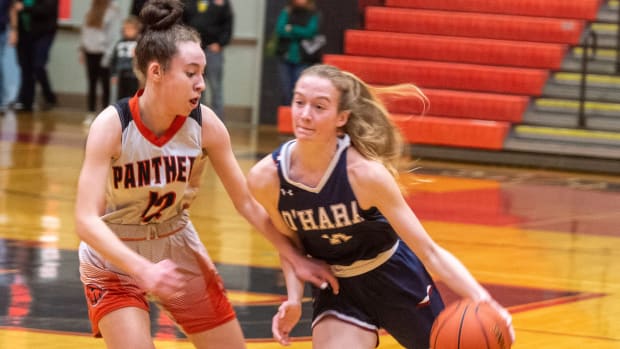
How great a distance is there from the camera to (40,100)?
20.3 metres

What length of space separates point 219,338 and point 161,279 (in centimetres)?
62

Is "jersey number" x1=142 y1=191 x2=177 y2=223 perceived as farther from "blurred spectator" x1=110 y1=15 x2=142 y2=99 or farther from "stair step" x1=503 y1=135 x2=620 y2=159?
"blurred spectator" x1=110 y1=15 x2=142 y2=99

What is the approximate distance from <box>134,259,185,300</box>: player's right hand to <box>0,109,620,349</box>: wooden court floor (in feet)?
4.23

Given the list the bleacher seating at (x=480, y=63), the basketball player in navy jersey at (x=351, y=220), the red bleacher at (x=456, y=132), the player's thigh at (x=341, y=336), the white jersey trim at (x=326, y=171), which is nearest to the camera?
the basketball player in navy jersey at (x=351, y=220)

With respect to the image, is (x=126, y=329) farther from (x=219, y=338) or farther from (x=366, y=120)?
(x=366, y=120)

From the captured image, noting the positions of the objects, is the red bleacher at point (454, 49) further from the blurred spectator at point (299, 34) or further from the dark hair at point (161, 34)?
the dark hair at point (161, 34)

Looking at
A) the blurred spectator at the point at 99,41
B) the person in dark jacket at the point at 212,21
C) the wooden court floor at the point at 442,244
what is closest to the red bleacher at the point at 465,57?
the wooden court floor at the point at 442,244

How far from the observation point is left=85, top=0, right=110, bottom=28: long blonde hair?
17219mm

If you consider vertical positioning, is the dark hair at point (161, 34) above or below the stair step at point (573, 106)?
above

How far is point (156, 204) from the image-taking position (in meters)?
4.32

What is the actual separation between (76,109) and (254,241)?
12334mm

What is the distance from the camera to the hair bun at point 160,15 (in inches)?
166

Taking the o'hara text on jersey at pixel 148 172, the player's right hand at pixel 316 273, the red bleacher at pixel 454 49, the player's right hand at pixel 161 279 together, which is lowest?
the red bleacher at pixel 454 49

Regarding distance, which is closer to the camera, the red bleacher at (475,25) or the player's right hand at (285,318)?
the player's right hand at (285,318)
